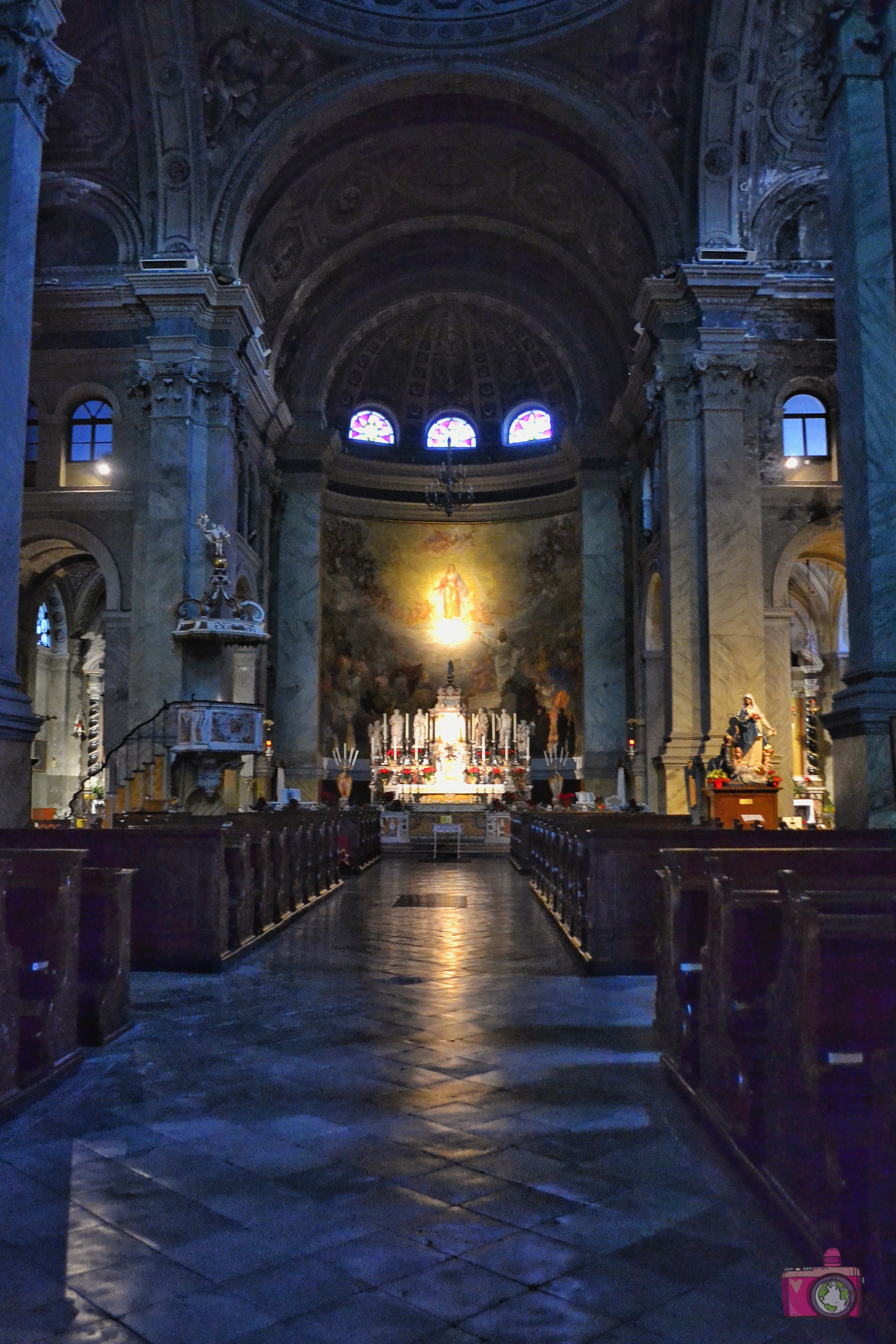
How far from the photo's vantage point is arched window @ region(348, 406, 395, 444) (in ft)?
102

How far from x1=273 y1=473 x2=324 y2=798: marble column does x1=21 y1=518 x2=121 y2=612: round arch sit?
726cm

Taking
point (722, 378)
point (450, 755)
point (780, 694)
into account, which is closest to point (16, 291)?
point (722, 378)

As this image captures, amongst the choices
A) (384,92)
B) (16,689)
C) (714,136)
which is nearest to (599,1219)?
(16,689)

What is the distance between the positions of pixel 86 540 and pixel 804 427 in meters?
13.0

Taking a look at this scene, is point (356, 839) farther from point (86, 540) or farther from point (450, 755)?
point (450, 755)

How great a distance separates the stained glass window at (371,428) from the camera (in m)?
31.1

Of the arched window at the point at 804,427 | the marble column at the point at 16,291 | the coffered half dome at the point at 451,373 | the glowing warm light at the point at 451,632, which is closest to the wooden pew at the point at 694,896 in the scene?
the marble column at the point at 16,291

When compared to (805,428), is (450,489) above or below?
above

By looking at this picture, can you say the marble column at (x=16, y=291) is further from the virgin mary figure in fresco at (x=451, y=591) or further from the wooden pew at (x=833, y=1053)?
the virgin mary figure in fresco at (x=451, y=591)

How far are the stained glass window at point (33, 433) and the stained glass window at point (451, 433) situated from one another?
13.3 m

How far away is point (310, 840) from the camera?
40.4 ft

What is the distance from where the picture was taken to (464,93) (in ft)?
72.3

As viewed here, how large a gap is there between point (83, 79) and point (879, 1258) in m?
21.9

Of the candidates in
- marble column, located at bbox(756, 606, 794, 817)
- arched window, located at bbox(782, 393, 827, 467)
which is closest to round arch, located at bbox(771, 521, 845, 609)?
marble column, located at bbox(756, 606, 794, 817)
